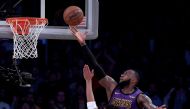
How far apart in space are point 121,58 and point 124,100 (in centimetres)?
406

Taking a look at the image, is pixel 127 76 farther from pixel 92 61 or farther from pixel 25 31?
pixel 25 31

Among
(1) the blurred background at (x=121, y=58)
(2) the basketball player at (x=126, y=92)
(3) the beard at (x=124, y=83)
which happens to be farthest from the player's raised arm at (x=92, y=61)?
(1) the blurred background at (x=121, y=58)

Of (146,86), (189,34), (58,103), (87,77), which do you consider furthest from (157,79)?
(87,77)

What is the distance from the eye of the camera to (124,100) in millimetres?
5219

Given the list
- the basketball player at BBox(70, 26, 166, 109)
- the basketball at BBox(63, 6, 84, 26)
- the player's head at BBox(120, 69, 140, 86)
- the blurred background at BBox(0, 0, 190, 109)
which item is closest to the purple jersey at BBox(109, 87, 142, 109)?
the basketball player at BBox(70, 26, 166, 109)

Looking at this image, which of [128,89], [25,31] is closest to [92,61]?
[128,89]

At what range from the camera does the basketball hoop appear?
5.33 metres

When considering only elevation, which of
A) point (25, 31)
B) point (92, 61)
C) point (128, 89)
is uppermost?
point (25, 31)

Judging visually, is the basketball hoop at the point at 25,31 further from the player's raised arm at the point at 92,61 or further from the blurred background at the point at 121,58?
the blurred background at the point at 121,58

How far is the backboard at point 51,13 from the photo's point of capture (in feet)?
18.6

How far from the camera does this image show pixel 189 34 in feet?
31.8

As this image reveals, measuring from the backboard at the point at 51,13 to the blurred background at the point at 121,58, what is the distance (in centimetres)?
158

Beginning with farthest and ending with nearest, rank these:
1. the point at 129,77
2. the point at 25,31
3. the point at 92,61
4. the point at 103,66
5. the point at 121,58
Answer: the point at 121,58 → the point at 103,66 → the point at 25,31 → the point at 129,77 → the point at 92,61

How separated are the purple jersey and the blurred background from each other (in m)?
2.25
